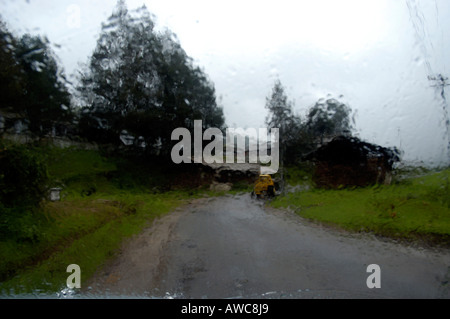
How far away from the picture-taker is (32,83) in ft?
31.0

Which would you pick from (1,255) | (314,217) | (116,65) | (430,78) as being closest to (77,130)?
(116,65)

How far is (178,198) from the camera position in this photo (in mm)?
11227

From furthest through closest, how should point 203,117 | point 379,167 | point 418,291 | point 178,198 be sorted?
point 203,117 → point 178,198 → point 379,167 → point 418,291

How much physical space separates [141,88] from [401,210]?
11392mm

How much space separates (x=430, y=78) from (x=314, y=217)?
4788mm

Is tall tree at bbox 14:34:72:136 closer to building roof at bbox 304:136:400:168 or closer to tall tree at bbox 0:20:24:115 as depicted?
tall tree at bbox 0:20:24:115

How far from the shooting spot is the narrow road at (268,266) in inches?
154

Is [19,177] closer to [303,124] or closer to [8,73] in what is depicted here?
[8,73]

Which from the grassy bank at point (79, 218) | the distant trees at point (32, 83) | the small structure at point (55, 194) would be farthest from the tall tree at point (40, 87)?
the small structure at point (55, 194)

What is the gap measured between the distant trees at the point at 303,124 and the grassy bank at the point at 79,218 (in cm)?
507

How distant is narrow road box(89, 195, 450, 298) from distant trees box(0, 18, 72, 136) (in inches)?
196

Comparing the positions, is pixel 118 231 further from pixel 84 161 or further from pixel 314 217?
pixel 314 217

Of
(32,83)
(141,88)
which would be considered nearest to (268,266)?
(32,83)

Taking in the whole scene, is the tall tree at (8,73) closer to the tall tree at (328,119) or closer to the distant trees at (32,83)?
A: the distant trees at (32,83)
